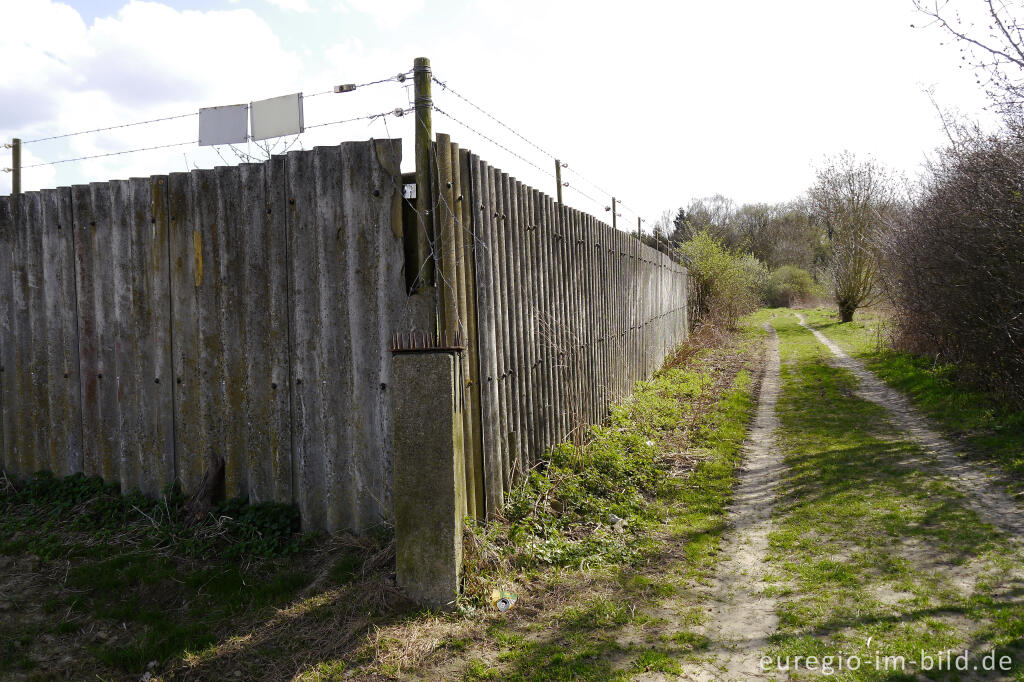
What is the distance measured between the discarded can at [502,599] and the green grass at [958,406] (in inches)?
195

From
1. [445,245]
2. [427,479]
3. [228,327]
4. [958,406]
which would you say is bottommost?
[958,406]

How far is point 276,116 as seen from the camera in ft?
16.0

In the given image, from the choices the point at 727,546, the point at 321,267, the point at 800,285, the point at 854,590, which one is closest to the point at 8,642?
the point at 321,267

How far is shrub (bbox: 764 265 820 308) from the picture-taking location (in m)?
41.7

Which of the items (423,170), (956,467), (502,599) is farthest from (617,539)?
(956,467)

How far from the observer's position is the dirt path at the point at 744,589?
3275 mm

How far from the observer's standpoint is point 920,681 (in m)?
3.06

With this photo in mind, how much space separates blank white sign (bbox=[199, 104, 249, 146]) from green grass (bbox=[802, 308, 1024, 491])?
24.1 ft

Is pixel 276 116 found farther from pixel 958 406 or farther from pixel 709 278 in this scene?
pixel 709 278

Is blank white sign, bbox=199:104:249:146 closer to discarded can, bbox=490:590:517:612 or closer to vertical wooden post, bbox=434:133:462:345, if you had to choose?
vertical wooden post, bbox=434:133:462:345

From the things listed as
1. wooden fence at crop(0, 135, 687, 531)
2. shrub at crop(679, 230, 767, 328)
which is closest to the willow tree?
shrub at crop(679, 230, 767, 328)

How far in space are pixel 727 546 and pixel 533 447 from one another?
183 cm

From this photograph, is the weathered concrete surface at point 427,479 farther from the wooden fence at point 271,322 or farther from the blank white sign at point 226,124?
the blank white sign at point 226,124

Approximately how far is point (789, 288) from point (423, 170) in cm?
4181
